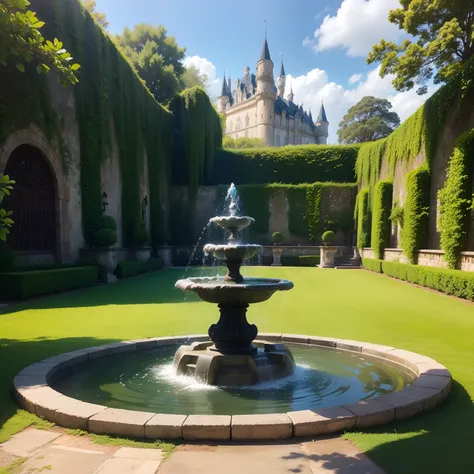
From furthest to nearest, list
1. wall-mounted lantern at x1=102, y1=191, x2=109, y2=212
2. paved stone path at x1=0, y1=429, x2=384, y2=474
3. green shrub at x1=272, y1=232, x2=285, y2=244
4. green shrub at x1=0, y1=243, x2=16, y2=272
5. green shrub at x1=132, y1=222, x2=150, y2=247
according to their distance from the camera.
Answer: green shrub at x1=272, y1=232, x2=285, y2=244 → green shrub at x1=132, y1=222, x2=150, y2=247 → wall-mounted lantern at x1=102, y1=191, x2=109, y2=212 → green shrub at x1=0, y1=243, x2=16, y2=272 → paved stone path at x1=0, y1=429, x2=384, y2=474

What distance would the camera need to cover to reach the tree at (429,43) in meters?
20.9

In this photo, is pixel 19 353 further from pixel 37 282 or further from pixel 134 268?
pixel 134 268

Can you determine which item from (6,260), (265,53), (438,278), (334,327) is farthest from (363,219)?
(265,53)

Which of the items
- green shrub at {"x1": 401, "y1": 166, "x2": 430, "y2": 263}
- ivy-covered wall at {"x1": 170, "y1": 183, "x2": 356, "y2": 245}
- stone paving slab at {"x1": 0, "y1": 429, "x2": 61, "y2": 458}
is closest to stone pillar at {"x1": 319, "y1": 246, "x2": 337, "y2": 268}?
ivy-covered wall at {"x1": 170, "y1": 183, "x2": 356, "y2": 245}

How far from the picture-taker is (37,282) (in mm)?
12219

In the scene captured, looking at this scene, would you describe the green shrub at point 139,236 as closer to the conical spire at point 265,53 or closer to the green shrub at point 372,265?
the green shrub at point 372,265

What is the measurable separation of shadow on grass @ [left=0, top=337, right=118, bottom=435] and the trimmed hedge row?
1042 centimetres

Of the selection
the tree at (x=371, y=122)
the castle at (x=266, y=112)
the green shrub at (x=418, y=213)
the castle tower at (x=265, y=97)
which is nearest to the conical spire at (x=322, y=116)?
the castle at (x=266, y=112)

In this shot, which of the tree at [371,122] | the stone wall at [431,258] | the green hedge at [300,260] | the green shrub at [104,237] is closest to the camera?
the stone wall at [431,258]

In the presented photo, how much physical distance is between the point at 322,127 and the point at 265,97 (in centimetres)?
2426

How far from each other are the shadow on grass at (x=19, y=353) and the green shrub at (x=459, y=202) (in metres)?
13.1

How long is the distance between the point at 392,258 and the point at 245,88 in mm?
77767

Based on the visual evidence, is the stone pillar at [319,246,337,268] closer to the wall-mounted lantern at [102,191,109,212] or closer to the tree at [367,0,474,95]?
the tree at [367,0,474,95]

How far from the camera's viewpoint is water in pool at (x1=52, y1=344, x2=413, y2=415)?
4203 millimetres
